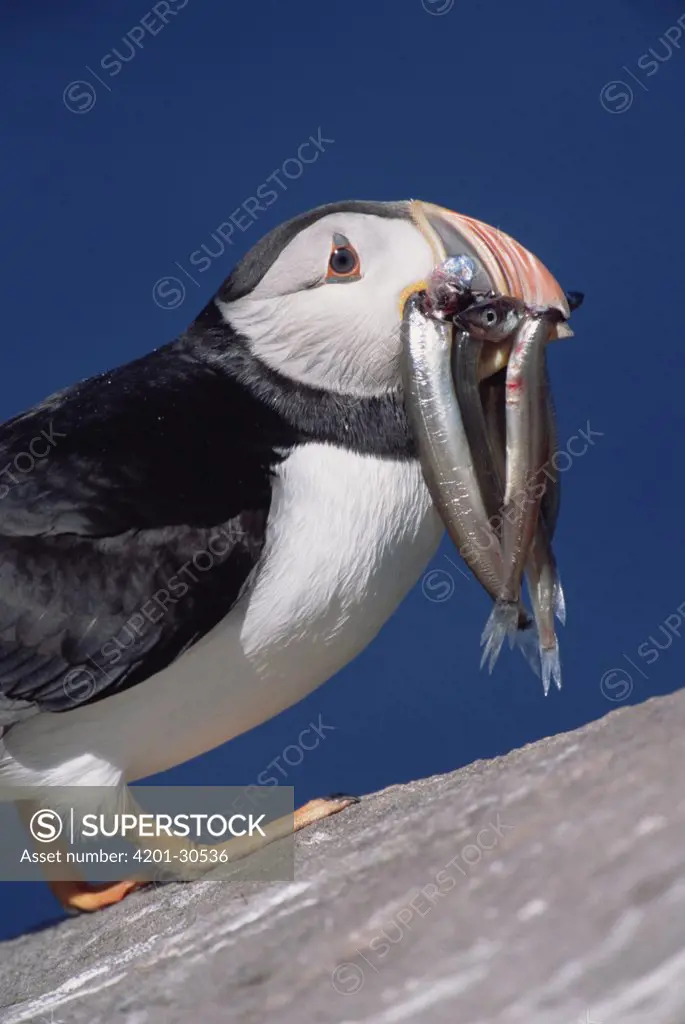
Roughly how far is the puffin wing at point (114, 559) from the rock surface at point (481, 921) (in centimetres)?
45

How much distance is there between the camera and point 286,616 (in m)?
2.59

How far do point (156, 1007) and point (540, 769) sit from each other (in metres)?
0.58

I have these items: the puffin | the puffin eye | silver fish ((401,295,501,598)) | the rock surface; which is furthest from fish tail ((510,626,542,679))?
the puffin eye

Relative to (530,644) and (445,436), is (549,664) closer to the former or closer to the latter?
(530,644)

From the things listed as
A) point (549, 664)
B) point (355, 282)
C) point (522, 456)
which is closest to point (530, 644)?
point (549, 664)

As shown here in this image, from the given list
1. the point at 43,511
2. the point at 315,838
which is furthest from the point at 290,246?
the point at 315,838

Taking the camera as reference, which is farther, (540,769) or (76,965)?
(76,965)

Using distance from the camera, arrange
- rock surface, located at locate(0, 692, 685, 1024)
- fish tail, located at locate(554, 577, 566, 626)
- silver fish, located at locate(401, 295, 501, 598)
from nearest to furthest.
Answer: rock surface, located at locate(0, 692, 685, 1024) → silver fish, located at locate(401, 295, 501, 598) → fish tail, located at locate(554, 577, 566, 626)

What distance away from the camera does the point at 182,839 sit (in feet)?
9.03

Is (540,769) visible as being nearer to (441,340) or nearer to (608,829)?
(608,829)

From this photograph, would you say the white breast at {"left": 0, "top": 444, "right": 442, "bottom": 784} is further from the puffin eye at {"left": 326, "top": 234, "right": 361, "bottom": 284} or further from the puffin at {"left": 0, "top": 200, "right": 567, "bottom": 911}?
the puffin eye at {"left": 326, "top": 234, "right": 361, "bottom": 284}

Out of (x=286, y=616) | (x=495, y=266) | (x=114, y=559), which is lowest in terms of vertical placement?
(x=114, y=559)

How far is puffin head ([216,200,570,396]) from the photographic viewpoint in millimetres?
2662

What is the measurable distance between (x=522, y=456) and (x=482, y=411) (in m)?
0.12
